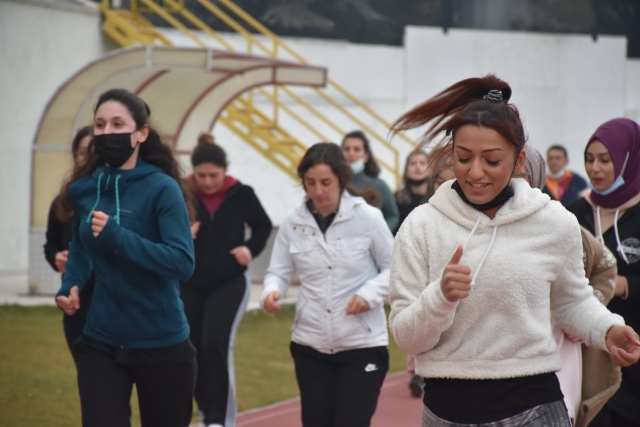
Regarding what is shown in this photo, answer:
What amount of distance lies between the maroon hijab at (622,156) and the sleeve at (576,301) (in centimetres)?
192

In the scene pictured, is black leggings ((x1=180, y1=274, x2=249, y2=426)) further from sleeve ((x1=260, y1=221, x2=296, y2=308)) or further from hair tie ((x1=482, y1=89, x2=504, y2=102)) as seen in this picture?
hair tie ((x1=482, y1=89, x2=504, y2=102))

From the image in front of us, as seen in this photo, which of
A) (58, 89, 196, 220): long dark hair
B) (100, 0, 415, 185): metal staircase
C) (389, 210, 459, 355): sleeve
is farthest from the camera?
(100, 0, 415, 185): metal staircase

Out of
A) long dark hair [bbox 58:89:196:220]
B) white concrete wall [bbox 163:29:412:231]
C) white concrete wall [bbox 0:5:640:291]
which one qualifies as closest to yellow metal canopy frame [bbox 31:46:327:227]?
white concrete wall [bbox 0:5:640:291]

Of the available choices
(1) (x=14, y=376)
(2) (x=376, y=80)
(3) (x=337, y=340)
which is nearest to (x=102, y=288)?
(3) (x=337, y=340)

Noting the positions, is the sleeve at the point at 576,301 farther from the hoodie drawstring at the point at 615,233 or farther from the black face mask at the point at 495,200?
the hoodie drawstring at the point at 615,233

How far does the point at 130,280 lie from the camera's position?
15.2ft

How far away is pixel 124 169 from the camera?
191 inches

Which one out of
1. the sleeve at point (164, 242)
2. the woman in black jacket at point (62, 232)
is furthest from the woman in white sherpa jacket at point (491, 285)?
the woman in black jacket at point (62, 232)

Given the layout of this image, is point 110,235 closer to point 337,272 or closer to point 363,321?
point 337,272

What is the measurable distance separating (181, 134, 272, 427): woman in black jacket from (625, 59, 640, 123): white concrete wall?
59.9 feet

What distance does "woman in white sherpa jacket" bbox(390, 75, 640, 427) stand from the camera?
339 centimetres

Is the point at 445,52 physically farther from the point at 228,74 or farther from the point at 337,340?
the point at 337,340

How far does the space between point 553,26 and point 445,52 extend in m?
7.37

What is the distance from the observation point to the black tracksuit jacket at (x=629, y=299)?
5223mm
